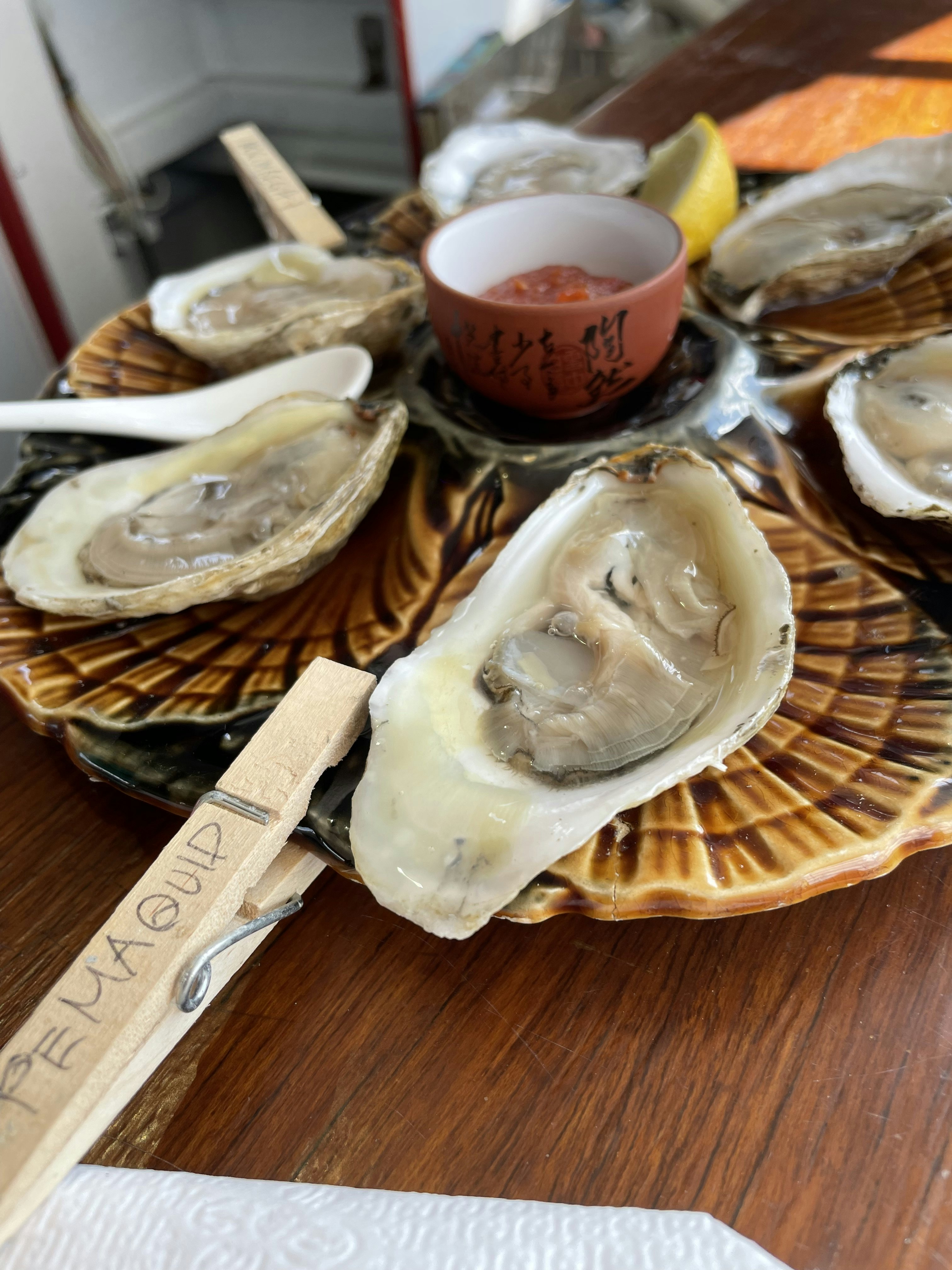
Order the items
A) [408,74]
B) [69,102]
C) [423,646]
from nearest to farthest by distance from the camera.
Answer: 1. [423,646]
2. [69,102]
3. [408,74]

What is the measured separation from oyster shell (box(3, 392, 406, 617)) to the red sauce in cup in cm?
15

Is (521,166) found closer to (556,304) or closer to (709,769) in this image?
(556,304)

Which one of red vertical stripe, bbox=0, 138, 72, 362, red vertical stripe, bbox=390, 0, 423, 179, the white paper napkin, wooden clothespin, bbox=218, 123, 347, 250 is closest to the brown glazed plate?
the white paper napkin

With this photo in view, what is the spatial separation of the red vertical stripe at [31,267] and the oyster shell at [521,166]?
88 cm

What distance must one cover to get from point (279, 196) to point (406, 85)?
137 cm

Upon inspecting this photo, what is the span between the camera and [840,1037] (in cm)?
45

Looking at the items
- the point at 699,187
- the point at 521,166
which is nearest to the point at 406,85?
the point at 521,166

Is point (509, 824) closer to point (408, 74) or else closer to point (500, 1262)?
point (500, 1262)

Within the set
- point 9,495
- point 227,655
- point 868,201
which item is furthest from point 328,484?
point 868,201

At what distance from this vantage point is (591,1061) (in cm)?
45

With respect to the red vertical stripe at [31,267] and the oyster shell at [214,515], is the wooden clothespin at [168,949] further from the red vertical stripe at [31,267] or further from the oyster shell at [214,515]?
the red vertical stripe at [31,267]

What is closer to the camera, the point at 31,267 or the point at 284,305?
the point at 284,305

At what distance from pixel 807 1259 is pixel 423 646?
1.14ft

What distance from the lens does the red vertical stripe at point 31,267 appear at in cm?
158
